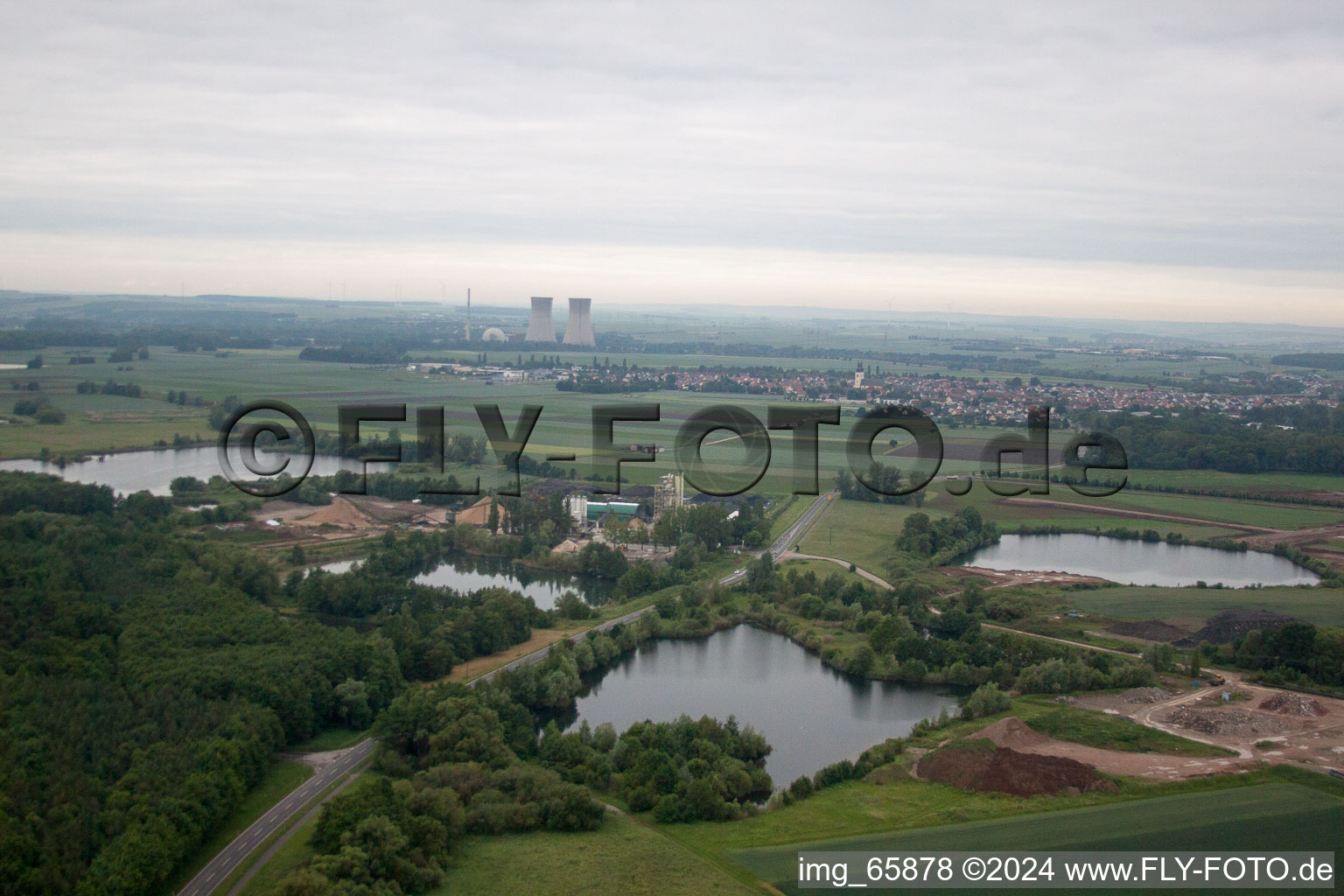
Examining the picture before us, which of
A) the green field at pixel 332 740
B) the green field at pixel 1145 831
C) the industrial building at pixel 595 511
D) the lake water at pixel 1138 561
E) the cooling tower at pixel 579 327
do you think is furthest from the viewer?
the cooling tower at pixel 579 327

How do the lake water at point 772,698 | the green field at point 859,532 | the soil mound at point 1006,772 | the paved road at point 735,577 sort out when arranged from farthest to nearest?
the green field at point 859,532, the paved road at point 735,577, the lake water at point 772,698, the soil mound at point 1006,772

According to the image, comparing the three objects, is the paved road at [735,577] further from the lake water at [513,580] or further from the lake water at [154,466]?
the lake water at [154,466]

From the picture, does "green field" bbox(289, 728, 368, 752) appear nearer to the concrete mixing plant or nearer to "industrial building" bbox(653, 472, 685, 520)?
"industrial building" bbox(653, 472, 685, 520)

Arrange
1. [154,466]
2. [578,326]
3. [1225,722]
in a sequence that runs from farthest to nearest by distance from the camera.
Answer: [578,326], [154,466], [1225,722]

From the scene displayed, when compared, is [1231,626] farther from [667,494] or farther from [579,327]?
[579,327]

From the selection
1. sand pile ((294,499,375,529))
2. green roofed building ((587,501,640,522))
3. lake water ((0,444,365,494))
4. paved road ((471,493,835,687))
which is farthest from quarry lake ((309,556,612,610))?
lake water ((0,444,365,494))

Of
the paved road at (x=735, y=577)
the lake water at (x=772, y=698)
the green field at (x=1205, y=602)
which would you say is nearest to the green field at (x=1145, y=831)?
the lake water at (x=772, y=698)

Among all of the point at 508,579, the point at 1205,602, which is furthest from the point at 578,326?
the point at 1205,602
